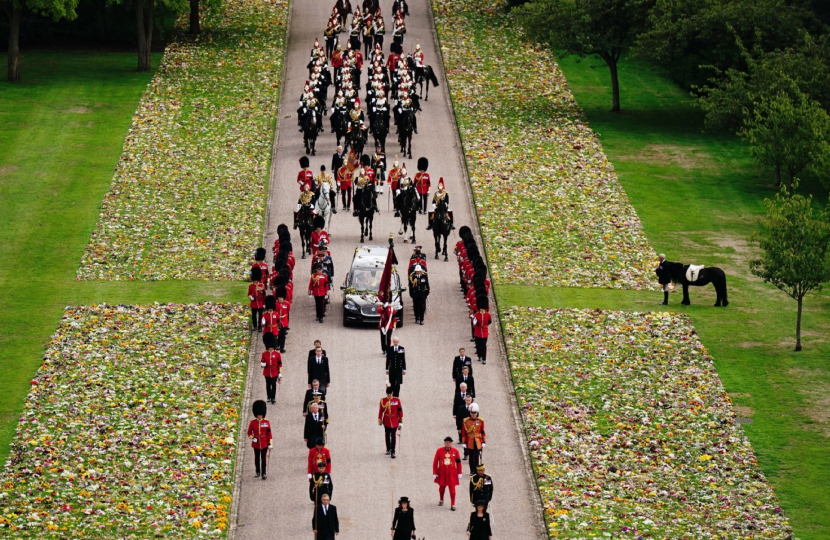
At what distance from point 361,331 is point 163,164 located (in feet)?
54.8

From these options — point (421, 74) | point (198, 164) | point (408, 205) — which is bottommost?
point (198, 164)

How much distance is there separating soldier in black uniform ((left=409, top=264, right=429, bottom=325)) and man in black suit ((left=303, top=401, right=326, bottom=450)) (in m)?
9.04

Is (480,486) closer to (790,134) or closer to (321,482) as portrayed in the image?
(321,482)

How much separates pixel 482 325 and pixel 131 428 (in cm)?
910

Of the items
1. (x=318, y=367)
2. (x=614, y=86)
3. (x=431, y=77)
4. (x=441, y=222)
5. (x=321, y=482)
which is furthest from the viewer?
(x=614, y=86)

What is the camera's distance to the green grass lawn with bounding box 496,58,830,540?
3188 centimetres

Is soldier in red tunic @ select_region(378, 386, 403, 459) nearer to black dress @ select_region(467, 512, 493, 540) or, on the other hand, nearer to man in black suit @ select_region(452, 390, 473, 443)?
man in black suit @ select_region(452, 390, 473, 443)

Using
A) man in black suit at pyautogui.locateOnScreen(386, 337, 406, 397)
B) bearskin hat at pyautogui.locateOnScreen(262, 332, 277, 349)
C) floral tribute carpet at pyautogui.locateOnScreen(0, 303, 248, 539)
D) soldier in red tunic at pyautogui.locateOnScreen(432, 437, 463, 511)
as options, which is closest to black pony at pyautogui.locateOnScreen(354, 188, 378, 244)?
floral tribute carpet at pyautogui.locateOnScreen(0, 303, 248, 539)

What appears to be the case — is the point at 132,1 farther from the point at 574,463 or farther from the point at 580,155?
the point at 574,463

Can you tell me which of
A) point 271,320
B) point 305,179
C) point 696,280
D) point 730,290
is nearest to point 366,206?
point 305,179

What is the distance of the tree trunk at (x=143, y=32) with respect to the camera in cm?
6194

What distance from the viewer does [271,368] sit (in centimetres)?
3241

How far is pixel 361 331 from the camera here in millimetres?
37812

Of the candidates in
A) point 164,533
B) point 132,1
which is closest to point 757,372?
point 164,533
